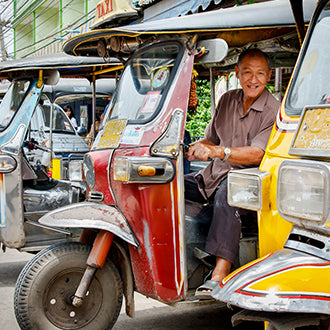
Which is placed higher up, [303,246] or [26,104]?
[26,104]

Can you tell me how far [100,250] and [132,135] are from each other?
→ 772mm

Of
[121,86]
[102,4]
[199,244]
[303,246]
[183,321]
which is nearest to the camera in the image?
[303,246]

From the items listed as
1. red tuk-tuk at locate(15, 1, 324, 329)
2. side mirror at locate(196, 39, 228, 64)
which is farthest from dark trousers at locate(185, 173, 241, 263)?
side mirror at locate(196, 39, 228, 64)

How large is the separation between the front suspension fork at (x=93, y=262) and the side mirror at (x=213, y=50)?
1264 mm

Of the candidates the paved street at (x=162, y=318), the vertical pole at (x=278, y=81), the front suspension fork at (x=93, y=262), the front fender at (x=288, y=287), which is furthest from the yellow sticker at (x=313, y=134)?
the vertical pole at (x=278, y=81)

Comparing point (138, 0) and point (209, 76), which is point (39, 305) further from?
point (138, 0)

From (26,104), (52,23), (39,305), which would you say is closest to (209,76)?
(26,104)

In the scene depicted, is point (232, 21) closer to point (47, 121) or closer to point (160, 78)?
point (160, 78)

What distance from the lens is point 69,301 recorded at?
3174 millimetres

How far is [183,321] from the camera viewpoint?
4070 millimetres

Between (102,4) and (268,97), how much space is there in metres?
2.29

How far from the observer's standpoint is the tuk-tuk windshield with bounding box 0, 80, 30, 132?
5141 millimetres

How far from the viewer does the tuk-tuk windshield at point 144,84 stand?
3.27 meters

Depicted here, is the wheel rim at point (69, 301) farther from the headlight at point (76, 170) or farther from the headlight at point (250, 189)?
the headlight at point (250, 189)
